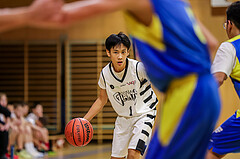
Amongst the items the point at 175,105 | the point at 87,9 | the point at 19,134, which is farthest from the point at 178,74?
the point at 19,134

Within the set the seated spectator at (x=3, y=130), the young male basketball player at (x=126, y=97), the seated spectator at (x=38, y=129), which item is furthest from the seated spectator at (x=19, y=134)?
the young male basketball player at (x=126, y=97)

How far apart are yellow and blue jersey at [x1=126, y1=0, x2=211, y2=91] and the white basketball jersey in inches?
95.3

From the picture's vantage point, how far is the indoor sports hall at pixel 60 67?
1398 cm

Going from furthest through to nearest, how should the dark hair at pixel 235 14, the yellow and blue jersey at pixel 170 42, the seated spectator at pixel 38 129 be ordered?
the seated spectator at pixel 38 129 → the dark hair at pixel 235 14 → the yellow and blue jersey at pixel 170 42

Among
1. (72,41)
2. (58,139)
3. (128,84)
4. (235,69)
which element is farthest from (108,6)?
(72,41)

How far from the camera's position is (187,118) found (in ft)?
7.86

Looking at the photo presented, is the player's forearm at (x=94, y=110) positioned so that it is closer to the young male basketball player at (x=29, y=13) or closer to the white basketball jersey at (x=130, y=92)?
the white basketball jersey at (x=130, y=92)

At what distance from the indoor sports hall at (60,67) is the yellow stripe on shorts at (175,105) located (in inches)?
444

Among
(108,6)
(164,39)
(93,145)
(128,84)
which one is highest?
(108,6)

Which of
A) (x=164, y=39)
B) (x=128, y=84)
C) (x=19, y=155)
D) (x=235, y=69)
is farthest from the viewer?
(x=19, y=155)

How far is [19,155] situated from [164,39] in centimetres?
844

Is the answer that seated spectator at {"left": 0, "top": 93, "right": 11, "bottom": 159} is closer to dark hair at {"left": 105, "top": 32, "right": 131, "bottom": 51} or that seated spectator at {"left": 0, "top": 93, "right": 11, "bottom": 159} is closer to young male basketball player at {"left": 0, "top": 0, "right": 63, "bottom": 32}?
dark hair at {"left": 105, "top": 32, "right": 131, "bottom": 51}

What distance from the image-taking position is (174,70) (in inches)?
94.4

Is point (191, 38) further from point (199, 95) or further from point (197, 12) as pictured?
point (197, 12)
